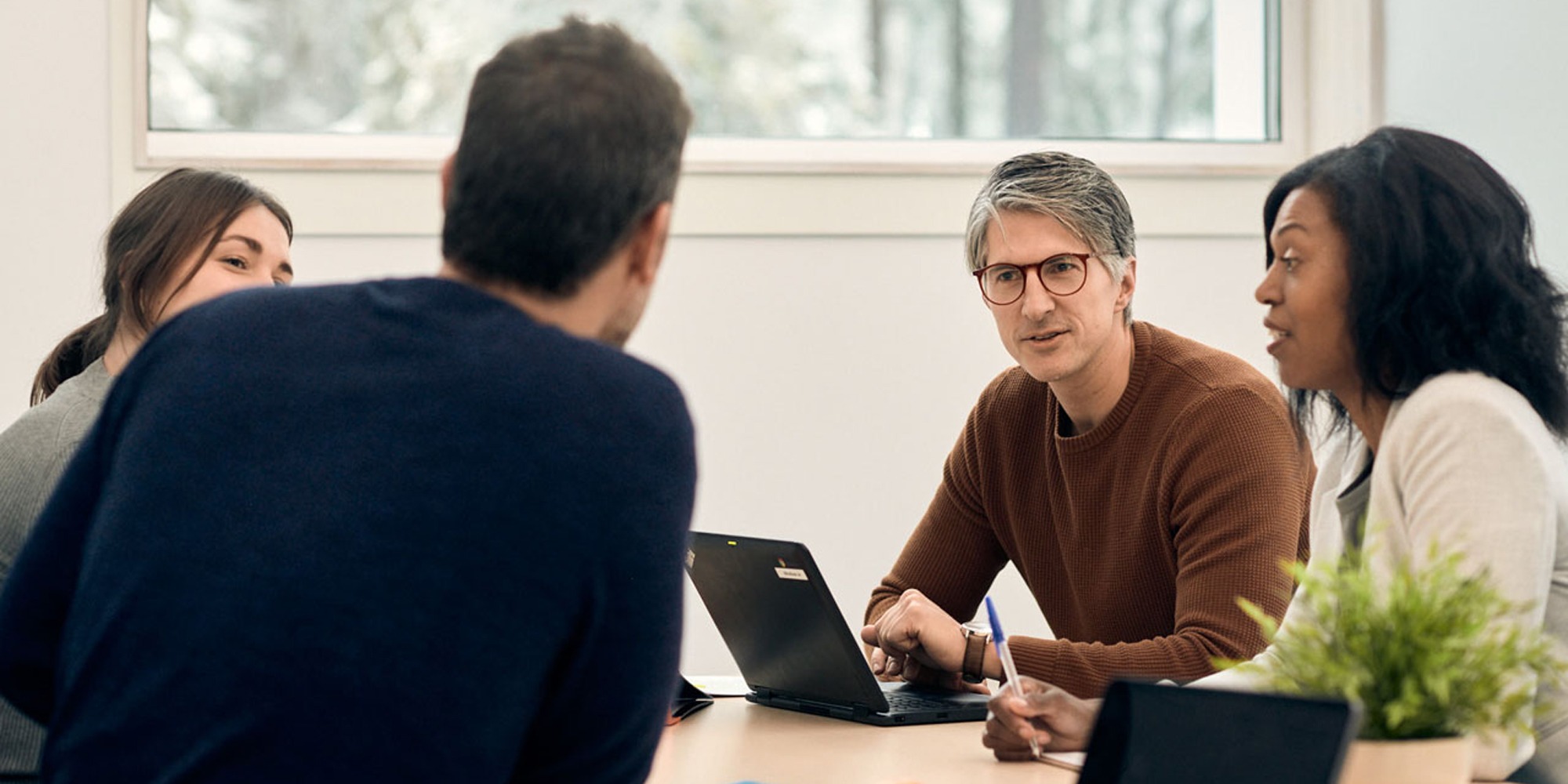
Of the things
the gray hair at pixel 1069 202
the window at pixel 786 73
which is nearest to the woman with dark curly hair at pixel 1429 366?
the gray hair at pixel 1069 202

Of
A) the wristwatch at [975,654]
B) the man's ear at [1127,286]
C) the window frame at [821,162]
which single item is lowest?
the wristwatch at [975,654]

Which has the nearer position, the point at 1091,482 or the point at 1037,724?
the point at 1037,724

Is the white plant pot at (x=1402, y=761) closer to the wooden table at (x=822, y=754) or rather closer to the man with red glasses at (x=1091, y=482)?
the wooden table at (x=822, y=754)

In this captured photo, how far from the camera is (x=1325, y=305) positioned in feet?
5.09

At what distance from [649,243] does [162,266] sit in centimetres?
115

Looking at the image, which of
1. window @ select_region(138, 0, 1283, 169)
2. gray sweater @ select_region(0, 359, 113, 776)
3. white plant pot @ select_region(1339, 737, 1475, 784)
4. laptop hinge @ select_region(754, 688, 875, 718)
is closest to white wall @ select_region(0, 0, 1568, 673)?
window @ select_region(138, 0, 1283, 169)

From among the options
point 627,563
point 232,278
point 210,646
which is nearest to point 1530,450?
point 627,563

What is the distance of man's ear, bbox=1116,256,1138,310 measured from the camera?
2.27 metres

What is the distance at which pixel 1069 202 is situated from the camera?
2221mm

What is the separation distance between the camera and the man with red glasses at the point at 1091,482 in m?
1.98

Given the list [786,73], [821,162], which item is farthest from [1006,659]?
[786,73]

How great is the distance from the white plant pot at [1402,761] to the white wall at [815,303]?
2313 millimetres

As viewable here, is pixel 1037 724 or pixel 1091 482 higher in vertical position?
pixel 1091 482

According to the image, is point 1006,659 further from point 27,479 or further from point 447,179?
point 27,479
